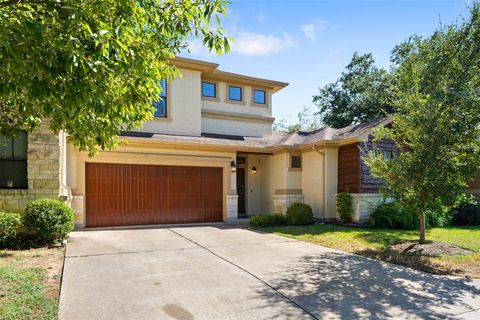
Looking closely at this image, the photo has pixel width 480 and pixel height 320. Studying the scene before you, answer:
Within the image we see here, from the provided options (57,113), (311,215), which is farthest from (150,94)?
(311,215)

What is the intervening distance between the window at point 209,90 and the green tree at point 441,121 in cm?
898

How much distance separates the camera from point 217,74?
15.0m

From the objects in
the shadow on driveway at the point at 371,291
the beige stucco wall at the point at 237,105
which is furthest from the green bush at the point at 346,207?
the beige stucco wall at the point at 237,105

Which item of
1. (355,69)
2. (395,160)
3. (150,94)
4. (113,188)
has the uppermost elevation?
(355,69)

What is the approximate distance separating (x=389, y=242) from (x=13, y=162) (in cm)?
1055

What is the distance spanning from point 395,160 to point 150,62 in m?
6.65

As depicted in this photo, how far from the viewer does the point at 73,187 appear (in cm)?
1138

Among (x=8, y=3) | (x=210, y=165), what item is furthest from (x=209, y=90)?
(x=8, y=3)

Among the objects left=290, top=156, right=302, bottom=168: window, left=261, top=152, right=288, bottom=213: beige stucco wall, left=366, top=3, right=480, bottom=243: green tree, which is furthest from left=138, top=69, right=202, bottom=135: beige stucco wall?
left=366, top=3, right=480, bottom=243: green tree

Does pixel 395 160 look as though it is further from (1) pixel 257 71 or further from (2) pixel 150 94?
(1) pixel 257 71

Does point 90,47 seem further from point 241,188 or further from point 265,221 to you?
point 241,188

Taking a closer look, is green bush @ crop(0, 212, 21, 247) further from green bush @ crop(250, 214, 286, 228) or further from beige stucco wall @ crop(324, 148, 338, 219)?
beige stucco wall @ crop(324, 148, 338, 219)

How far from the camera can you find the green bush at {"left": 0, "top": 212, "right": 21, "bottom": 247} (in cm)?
753

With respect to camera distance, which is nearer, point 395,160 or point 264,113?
point 395,160
